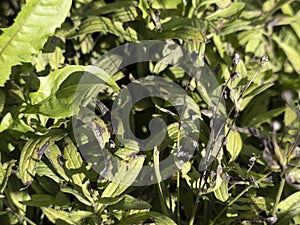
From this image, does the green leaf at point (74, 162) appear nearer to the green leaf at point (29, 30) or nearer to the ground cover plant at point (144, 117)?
the ground cover plant at point (144, 117)

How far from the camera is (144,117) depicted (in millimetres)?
1456

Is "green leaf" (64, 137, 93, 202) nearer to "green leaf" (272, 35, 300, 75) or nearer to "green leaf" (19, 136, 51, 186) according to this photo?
"green leaf" (19, 136, 51, 186)

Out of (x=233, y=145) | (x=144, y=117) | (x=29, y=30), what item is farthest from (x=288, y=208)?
(x=29, y=30)

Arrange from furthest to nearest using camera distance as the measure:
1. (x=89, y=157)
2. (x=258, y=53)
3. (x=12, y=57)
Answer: (x=258, y=53)
(x=12, y=57)
(x=89, y=157)

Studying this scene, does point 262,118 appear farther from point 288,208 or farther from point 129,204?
point 129,204

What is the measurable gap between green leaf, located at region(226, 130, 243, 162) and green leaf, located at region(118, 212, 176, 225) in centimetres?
21

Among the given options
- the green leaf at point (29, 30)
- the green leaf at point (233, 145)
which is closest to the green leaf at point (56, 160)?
the green leaf at point (29, 30)

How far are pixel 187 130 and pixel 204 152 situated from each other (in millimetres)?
95

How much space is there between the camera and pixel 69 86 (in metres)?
1.20

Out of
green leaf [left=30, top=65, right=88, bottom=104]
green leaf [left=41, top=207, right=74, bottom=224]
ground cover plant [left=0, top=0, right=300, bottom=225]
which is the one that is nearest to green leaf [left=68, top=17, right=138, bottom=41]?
ground cover plant [left=0, top=0, right=300, bottom=225]

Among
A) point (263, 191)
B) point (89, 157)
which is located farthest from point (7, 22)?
point (263, 191)

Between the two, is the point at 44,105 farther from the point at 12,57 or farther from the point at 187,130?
the point at 187,130

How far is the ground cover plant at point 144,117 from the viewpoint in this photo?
3.76 feet

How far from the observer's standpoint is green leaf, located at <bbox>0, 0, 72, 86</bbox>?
126cm
